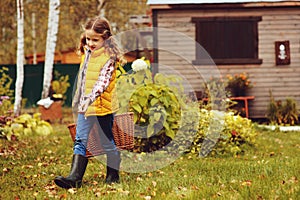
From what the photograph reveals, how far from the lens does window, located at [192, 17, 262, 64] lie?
12.5 metres

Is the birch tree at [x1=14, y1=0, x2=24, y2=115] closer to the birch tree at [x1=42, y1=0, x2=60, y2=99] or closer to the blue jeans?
the birch tree at [x1=42, y1=0, x2=60, y2=99]

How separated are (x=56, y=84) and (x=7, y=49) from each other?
1054 centimetres

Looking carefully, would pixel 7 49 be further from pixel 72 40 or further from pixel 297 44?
pixel 297 44

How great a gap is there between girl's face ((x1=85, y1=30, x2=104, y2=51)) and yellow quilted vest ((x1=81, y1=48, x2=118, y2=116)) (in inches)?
2.2

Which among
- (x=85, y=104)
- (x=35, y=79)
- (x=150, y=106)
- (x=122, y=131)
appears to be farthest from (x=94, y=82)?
(x=35, y=79)

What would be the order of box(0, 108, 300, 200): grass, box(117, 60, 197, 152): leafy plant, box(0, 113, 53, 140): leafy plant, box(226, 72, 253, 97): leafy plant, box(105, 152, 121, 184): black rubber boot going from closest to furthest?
box(0, 108, 300, 200): grass, box(105, 152, 121, 184): black rubber boot, box(117, 60, 197, 152): leafy plant, box(0, 113, 53, 140): leafy plant, box(226, 72, 253, 97): leafy plant

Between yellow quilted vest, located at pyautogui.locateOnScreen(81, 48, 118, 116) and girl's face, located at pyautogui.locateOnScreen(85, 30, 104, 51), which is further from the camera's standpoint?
girl's face, located at pyautogui.locateOnScreen(85, 30, 104, 51)

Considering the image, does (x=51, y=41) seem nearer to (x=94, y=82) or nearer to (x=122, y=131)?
(x=122, y=131)

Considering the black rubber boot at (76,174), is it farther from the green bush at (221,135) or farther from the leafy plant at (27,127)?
the leafy plant at (27,127)

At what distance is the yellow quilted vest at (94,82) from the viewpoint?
15.8 feet

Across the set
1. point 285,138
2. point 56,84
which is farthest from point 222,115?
point 56,84

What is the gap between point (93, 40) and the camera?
16.2 ft

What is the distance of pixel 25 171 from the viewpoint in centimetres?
589

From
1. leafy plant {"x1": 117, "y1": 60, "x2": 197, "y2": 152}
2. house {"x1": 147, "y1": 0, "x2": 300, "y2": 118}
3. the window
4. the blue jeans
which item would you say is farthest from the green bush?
the window
